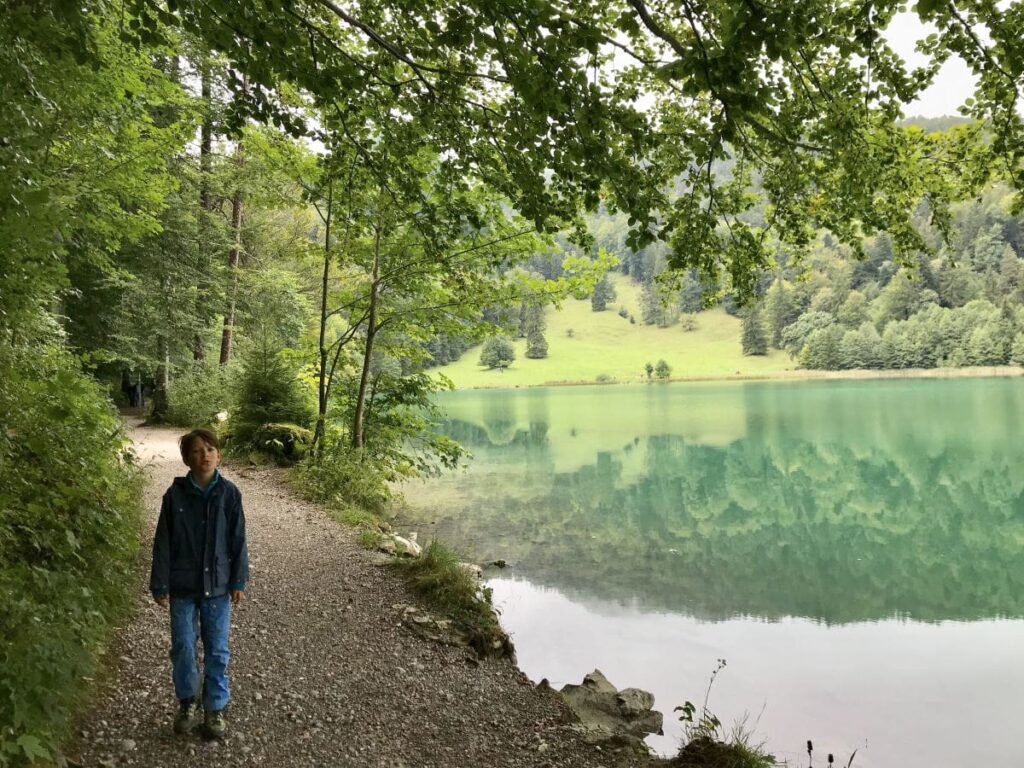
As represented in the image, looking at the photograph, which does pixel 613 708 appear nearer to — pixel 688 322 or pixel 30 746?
pixel 30 746

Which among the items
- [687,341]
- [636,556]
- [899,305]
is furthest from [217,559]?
[687,341]

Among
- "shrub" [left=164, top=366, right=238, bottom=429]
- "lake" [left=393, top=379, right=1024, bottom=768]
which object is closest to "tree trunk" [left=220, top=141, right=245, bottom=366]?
"shrub" [left=164, top=366, right=238, bottom=429]

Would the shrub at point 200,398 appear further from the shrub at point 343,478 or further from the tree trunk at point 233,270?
the shrub at point 343,478

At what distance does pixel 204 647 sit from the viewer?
359cm

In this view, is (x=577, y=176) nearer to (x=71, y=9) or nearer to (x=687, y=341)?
(x=71, y=9)

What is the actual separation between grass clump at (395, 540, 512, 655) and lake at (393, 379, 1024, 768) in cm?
128

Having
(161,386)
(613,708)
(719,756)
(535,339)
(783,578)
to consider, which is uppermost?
(535,339)

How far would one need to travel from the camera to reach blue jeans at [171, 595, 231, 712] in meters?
3.50

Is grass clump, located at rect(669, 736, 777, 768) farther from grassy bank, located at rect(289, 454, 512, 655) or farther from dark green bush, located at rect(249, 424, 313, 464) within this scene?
dark green bush, located at rect(249, 424, 313, 464)

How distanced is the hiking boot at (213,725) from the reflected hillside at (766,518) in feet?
22.6

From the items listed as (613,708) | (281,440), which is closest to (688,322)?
(281,440)

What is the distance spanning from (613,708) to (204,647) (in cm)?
375

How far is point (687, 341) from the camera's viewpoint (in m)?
130

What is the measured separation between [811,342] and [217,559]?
111417mm
